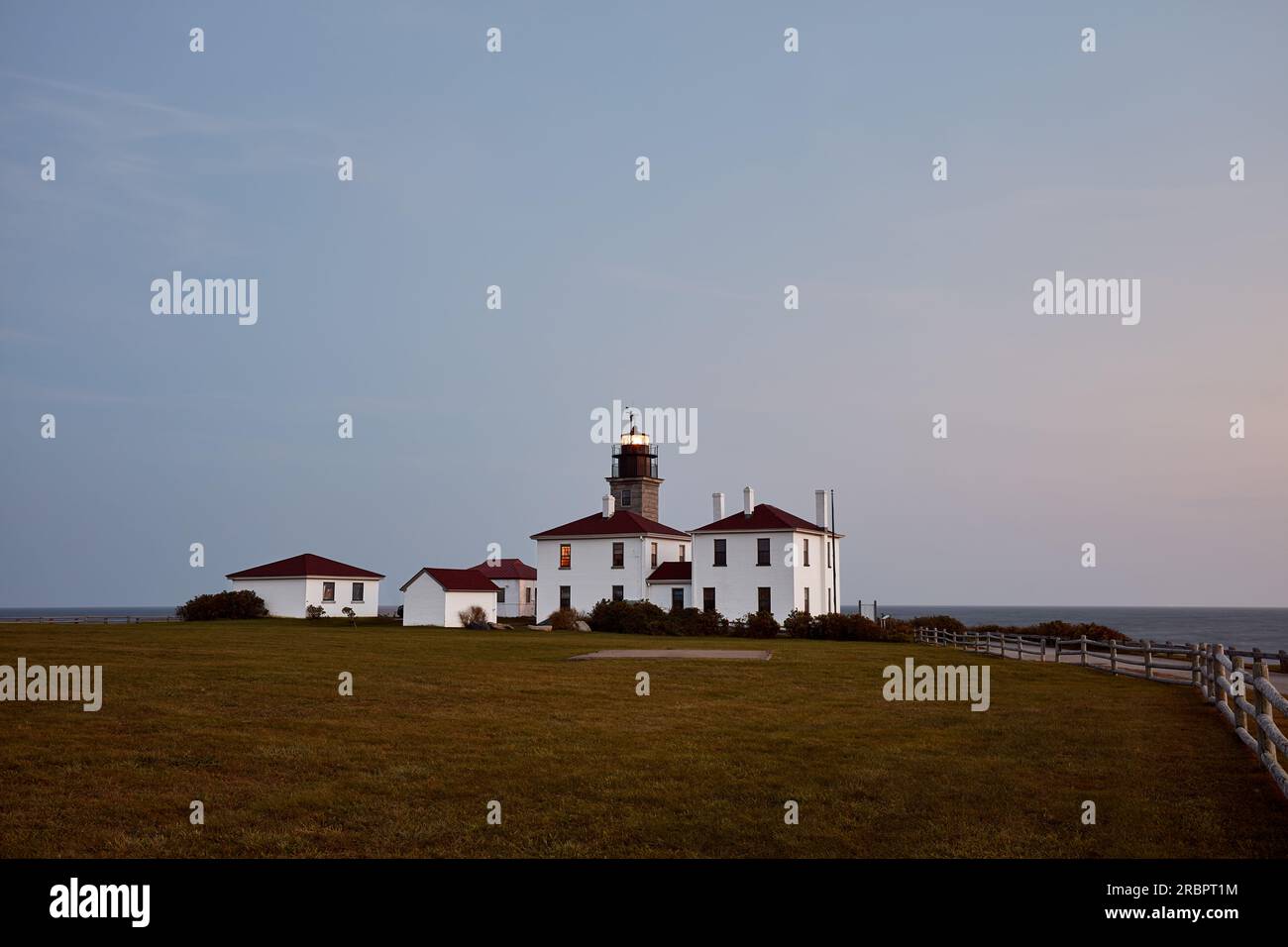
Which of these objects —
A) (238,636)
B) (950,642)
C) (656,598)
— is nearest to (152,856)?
(238,636)

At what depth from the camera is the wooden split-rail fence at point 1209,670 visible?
40.1 feet

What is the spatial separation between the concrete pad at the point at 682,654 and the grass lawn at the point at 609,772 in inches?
318

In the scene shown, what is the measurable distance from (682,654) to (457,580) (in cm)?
3106

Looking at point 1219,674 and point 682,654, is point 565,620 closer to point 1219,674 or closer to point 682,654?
point 682,654

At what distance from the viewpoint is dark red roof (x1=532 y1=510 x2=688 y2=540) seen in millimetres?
60812

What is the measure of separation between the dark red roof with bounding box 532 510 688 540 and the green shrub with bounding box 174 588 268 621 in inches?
691

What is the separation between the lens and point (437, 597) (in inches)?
2350

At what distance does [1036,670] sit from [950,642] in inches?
774

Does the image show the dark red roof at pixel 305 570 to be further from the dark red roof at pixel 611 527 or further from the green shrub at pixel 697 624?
the green shrub at pixel 697 624

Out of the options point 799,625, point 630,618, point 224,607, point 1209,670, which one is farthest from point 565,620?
Result: point 1209,670

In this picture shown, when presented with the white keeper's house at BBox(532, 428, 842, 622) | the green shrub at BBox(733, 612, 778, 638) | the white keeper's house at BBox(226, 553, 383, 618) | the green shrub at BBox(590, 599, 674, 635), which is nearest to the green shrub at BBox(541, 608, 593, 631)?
the green shrub at BBox(590, 599, 674, 635)

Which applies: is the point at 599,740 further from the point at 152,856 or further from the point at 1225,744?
the point at 1225,744

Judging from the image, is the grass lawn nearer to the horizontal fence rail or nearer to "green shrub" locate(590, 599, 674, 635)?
"green shrub" locate(590, 599, 674, 635)
